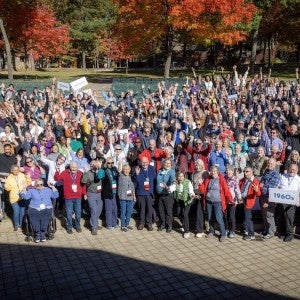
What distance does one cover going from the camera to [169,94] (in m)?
17.0

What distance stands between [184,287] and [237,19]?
2182 cm

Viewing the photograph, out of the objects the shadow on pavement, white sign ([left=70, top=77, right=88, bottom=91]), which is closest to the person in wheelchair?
the shadow on pavement

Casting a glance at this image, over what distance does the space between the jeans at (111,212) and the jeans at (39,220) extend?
1.39 m

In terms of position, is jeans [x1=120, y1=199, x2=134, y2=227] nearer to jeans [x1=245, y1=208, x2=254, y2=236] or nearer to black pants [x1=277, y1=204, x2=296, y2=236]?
jeans [x1=245, y1=208, x2=254, y2=236]

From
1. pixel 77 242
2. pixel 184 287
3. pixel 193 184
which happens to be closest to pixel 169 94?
pixel 193 184

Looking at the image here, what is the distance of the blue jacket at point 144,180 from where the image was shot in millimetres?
9641

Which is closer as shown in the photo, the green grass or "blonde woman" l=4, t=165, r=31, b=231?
"blonde woman" l=4, t=165, r=31, b=231

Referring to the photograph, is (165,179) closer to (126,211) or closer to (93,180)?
(126,211)

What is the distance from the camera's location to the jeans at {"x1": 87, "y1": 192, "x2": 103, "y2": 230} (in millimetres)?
9492

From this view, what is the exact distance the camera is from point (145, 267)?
802 centimetres

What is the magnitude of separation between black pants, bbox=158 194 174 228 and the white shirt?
8.37 feet

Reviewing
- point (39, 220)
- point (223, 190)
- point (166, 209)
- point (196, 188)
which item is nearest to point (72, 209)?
point (39, 220)

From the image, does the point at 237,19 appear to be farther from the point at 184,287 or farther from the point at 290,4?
the point at 184,287

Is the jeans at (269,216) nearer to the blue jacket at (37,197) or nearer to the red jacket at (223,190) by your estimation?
the red jacket at (223,190)
